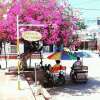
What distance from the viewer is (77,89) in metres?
20.0

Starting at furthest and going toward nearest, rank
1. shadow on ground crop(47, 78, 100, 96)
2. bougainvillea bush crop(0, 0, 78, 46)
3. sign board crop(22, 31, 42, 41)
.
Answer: shadow on ground crop(47, 78, 100, 96), bougainvillea bush crop(0, 0, 78, 46), sign board crop(22, 31, 42, 41)

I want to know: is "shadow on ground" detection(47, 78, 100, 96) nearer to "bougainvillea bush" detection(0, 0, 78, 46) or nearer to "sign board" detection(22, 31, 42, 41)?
"bougainvillea bush" detection(0, 0, 78, 46)

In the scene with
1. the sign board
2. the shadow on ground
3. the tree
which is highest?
the tree

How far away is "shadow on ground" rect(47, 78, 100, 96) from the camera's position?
1883 centimetres

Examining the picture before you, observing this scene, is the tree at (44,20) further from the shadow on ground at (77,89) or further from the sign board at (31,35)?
the sign board at (31,35)

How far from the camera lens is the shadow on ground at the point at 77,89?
18830 mm

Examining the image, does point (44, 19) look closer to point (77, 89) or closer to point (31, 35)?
point (31, 35)

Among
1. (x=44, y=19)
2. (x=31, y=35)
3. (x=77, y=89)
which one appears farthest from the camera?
(x=77, y=89)

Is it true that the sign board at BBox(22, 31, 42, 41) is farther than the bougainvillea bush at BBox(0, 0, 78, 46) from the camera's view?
No

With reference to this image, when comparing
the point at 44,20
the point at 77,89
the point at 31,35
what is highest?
the point at 44,20

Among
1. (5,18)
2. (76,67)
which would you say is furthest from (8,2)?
(76,67)

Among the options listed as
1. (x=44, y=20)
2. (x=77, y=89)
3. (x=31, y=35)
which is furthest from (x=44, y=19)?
(x=77, y=89)

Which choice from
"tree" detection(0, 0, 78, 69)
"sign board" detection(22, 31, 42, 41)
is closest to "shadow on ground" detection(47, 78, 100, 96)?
"tree" detection(0, 0, 78, 69)

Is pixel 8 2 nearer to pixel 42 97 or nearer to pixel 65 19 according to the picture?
pixel 65 19
